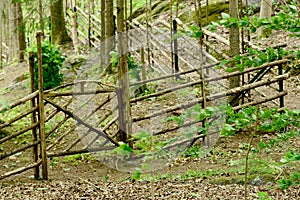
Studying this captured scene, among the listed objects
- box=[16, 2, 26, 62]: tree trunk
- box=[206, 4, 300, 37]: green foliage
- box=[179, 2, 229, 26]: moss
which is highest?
box=[206, 4, 300, 37]: green foliage

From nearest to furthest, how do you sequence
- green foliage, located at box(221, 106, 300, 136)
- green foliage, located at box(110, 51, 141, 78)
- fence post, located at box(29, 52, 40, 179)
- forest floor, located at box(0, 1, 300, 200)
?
1. green foliage, located at box(221, 106, 300, 136)
2. forest floor, located at box(0, 1, 300, 200)
3. fence post, located at box(29, 52, 40, 179)
4. green foliage, located at box(110, 51, 141, 78)

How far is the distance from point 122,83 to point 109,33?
15.5ft

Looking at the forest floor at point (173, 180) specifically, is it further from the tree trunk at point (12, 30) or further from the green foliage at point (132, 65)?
the tree trunk at point (12, 30)

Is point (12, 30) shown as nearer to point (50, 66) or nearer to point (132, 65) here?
point (50, 66)

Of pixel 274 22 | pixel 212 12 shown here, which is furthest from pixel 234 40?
pixel 212 12

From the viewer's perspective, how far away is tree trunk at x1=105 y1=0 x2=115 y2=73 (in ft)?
32.3

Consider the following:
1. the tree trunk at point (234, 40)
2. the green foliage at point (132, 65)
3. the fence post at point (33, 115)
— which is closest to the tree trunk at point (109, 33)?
the green foliage at point (132, 65)

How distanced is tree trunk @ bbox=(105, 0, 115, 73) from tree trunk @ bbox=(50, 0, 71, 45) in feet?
12.6

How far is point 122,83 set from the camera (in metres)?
5.71

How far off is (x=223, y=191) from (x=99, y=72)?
6597mm

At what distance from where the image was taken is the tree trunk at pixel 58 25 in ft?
45.5

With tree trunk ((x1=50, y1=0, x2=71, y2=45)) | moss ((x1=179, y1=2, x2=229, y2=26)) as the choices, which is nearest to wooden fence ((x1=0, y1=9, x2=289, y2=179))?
moss ((x1=179, y1=2, x2=229, y2=26))

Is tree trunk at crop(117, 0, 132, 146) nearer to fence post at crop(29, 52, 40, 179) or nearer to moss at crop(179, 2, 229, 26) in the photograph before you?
fence post at crop(29, 52, 40, 179)

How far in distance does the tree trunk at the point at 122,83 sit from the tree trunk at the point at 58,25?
27.5 ft
